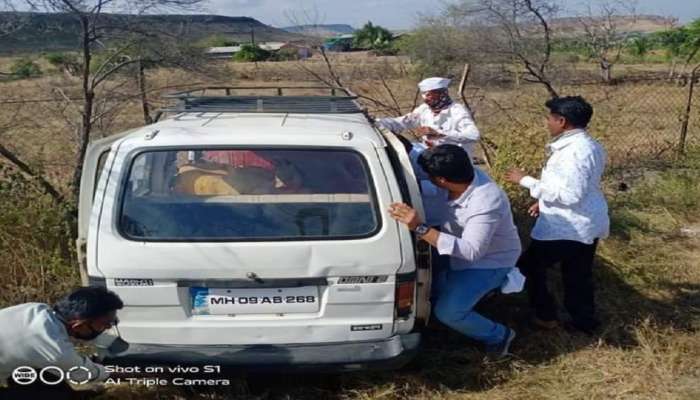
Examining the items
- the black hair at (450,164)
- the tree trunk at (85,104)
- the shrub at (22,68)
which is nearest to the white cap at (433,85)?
the black hair at (450,164)

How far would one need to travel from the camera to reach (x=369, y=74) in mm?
10117

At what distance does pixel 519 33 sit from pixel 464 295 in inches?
256

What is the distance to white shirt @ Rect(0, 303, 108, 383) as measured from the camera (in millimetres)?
2826

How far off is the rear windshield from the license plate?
0.26 meters

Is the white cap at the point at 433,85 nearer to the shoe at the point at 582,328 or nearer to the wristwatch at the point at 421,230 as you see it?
the shoe at the point at 582,328

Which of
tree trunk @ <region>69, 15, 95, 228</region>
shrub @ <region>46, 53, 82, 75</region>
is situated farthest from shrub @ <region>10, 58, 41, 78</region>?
tree trunk @ <region>69, 15, 95, 228</region>

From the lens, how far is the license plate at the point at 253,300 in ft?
10.6

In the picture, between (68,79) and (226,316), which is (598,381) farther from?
(68,79)

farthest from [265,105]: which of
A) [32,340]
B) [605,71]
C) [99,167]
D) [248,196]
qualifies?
[605,71]

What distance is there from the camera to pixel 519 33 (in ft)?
30.8

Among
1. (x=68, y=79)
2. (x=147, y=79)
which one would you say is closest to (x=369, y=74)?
(x=147, y=79)

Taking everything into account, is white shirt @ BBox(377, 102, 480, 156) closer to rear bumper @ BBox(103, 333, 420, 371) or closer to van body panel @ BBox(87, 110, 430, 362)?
van body panel @ BBox(87, 110, 430, 362)

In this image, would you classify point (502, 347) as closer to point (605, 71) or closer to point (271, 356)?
point (271, 356)

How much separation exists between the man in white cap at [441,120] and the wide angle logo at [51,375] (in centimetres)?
301
